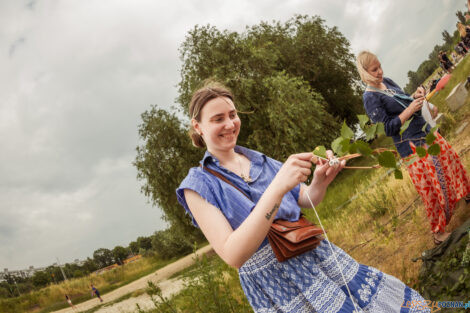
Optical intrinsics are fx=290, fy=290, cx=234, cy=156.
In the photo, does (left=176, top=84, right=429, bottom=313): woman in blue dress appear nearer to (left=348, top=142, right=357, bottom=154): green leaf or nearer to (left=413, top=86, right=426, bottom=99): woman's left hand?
(left=348, top=142, right=357, bottom=154): green leaf

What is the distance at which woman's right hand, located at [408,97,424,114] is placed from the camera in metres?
2.70

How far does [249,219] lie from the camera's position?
1107 mm

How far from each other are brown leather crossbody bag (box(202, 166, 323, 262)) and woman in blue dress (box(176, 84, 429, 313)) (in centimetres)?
5

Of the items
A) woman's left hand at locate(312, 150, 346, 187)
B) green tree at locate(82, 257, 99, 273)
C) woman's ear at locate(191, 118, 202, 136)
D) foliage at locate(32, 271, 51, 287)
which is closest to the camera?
woman's left hand at locate(312, 150, 346, 187)

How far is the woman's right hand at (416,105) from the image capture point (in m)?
2.70

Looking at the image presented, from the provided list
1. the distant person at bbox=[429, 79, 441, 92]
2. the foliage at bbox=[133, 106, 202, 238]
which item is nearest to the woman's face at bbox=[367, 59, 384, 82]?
the distant person at bbox=[429, 79, 441, 92]

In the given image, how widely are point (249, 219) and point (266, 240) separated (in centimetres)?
29

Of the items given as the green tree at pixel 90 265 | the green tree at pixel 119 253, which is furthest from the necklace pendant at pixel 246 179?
the green tree at pixel 119 253

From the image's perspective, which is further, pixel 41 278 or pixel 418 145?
pixel 41 278

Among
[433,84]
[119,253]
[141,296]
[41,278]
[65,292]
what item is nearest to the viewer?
[433,84]

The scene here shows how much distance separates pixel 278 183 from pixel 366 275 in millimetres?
672

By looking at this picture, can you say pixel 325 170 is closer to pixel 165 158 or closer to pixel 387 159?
pixel 387 159

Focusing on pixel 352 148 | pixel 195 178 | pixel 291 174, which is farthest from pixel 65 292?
pixel 352 148

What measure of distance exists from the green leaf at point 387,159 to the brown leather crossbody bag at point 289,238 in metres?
0.39
